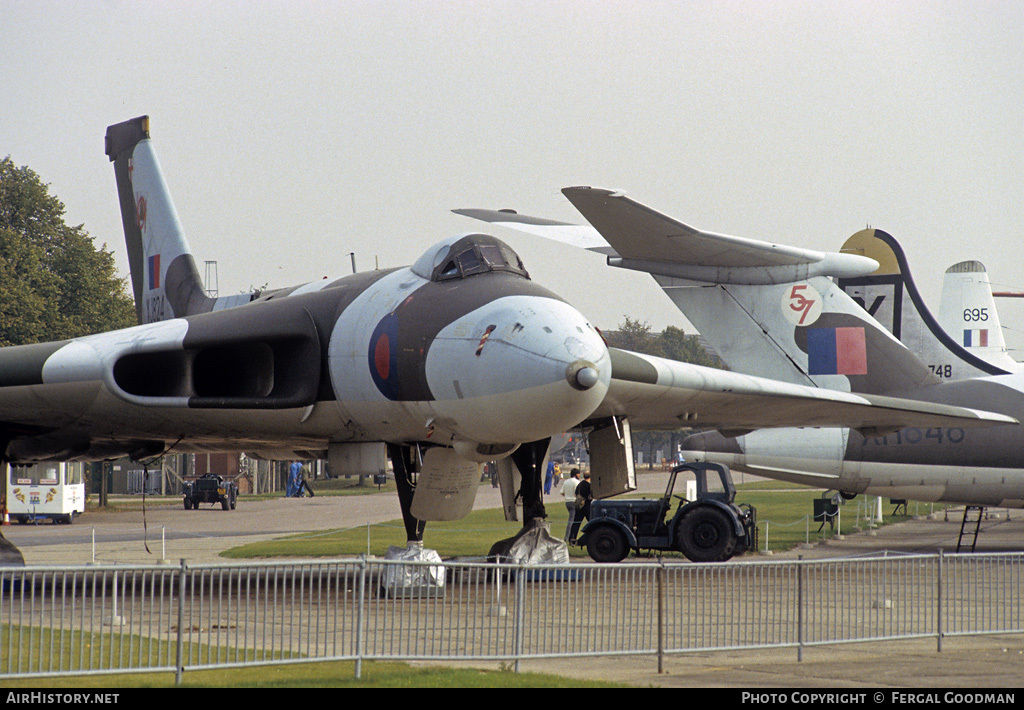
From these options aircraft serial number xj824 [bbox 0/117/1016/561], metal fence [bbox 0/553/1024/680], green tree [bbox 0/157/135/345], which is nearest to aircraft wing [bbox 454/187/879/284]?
aircraft serial number xj824 [bbox 0/117/1016/561]

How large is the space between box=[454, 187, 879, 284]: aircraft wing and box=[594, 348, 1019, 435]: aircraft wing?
9.09ft

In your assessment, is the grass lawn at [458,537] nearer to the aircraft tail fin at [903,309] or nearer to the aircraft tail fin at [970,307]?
the aircraft tail fin at [903,309]

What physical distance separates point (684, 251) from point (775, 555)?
5.27 meters

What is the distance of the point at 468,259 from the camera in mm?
11750

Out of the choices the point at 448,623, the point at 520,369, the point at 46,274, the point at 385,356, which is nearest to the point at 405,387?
the point at 385,356

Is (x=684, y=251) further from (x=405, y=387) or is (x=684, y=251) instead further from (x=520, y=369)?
(x=520, y=369)

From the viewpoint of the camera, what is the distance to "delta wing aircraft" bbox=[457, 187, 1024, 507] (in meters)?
18.6

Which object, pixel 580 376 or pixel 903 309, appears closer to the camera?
pixel 580 376

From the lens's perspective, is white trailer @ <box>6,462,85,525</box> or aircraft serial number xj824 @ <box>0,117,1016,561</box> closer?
aircraft serial number xj824 @ <box>0,117,1016,561</box>

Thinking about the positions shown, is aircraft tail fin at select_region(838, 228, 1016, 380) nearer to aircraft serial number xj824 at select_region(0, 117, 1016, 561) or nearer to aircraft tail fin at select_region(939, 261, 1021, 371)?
aircraft serial number xj824 at select_region(0, 117, 1016, 561)

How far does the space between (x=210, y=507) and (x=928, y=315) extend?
25.3 m

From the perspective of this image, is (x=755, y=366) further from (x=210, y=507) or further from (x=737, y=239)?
(x=210, y=507)

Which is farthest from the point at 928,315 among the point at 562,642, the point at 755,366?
the point at 562,642
